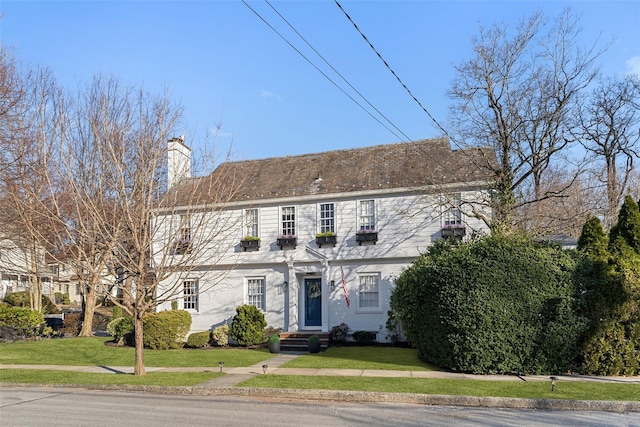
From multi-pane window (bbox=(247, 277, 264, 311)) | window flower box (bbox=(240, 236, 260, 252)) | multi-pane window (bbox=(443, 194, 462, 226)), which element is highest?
multi-pane window (bbox=(443, 194, 462, 226))

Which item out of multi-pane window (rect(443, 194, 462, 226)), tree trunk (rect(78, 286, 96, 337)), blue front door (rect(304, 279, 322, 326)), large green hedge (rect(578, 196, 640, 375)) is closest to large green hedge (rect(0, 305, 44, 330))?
tree trunk (rect(78, 286, 96, 337))

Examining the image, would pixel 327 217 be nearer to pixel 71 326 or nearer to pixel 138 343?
pixel 138 343

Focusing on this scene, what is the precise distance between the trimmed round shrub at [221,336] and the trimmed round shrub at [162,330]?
1.48 metres

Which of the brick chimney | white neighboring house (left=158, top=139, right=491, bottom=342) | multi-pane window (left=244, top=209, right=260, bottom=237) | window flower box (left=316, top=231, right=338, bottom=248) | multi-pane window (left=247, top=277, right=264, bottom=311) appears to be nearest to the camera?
white neighboring house (left=158, top=139, right=491, bottom=342)

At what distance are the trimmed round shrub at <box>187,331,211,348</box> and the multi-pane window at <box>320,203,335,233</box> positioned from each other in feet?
21.6

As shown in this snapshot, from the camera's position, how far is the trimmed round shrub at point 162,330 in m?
20.0

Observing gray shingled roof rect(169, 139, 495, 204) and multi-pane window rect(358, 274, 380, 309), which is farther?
multi-pane window rect(358, 274, 380, 309)

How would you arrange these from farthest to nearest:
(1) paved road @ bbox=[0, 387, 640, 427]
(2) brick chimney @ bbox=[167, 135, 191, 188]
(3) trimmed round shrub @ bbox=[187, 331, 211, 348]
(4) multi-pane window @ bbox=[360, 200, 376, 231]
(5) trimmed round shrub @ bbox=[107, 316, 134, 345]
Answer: (2) brick chimney @ bbox=[167, 135, 191, 188] < (5) trimmed round shrub @ bbox=[107, 316, 134, 345] < (4) multi-pane window @ bbox=[360, 200, 376, 231] < (3) trimmed round shrub @ bbox=[187, 331, 211, 348] < (1) paved road @ bbox=[0, 387, 640, 427]

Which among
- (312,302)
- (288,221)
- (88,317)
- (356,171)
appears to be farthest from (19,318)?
(356,171)

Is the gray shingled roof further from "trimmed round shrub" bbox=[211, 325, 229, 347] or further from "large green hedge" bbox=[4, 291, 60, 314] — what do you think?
"large green hedge" bbox=[4, 291, 60, 314]

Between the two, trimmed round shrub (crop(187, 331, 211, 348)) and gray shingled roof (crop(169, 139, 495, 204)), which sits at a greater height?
gray shingled roof (crop(169, 139, 495, 204))

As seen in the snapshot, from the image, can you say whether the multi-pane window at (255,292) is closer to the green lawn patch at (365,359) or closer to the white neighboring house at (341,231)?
the white neighboring house at (341,231)

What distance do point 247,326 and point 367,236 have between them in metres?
6.09

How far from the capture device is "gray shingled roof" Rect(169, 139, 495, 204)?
20234 mm
